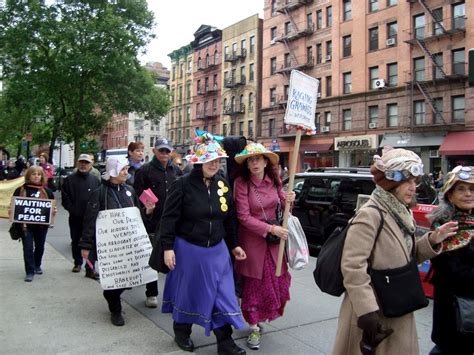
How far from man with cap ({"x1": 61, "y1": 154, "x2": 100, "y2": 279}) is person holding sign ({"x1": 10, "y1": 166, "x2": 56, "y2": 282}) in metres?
0.28

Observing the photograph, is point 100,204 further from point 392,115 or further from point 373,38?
point 373,38

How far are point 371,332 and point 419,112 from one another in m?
30.5

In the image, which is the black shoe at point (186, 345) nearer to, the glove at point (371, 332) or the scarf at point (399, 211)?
the glove at point (371, 332)

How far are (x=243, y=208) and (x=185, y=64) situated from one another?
187 feet

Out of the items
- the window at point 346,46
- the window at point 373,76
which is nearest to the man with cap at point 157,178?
the window at point 373,76

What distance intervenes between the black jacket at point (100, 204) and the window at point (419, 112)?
28.4 metres

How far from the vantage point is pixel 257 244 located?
4.34 metres

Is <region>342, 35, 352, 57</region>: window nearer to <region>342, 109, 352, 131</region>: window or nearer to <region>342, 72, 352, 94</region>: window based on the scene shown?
<region>342, 72, 352, 94</region>: window

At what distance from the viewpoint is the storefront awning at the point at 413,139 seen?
94.5ft

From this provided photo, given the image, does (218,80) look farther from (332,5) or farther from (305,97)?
(305,97)

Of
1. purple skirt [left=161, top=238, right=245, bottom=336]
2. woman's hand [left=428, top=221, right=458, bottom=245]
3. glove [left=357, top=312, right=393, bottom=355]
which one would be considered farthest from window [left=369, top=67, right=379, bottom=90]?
glove [left=357, top=312, right=393, bottom=355]

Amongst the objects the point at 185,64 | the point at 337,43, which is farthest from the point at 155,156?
the point at 185,64

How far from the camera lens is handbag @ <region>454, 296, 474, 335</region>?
2.77 meters

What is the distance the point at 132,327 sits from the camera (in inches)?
185
